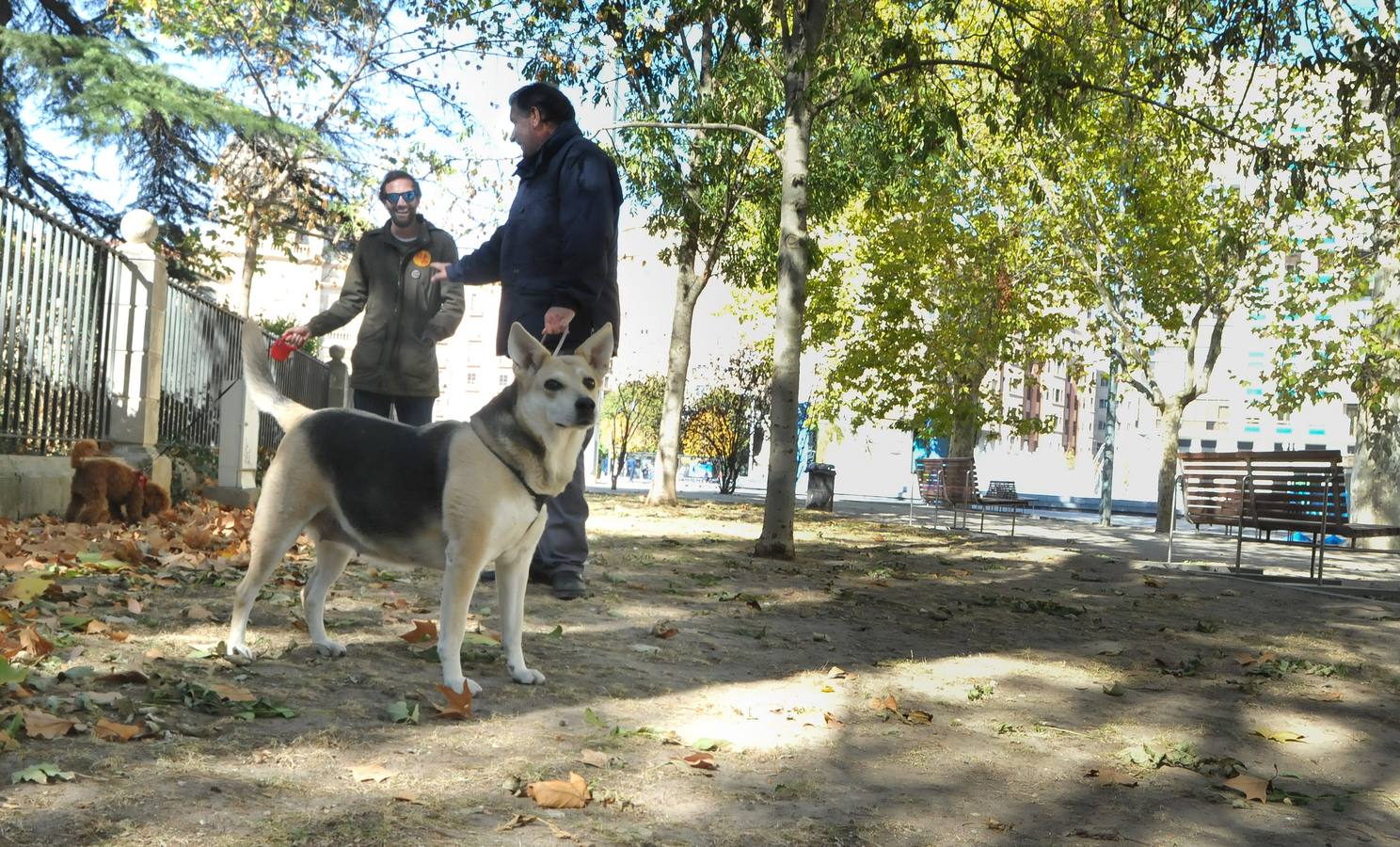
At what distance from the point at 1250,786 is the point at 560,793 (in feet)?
7.37

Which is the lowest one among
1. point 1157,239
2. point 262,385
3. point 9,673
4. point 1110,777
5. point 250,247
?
point 1110,777

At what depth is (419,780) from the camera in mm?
3209

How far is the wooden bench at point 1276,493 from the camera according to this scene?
35.1ft

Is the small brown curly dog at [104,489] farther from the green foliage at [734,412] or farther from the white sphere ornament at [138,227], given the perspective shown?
the green foliage at [734,412]

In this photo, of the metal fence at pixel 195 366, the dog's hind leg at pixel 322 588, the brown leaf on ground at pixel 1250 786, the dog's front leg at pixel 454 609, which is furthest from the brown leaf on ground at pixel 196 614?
the metal fence at pixel 195 366

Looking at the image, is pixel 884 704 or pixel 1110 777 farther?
pixel 884 704

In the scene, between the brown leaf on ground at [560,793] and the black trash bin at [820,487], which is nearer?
the brown leaf on ground at [560,793]

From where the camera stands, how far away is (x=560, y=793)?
10.3 ft

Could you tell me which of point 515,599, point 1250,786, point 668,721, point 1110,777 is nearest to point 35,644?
point 515,599

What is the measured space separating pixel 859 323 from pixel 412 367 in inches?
1030

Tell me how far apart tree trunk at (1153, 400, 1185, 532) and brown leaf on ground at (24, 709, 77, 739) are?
22810mm

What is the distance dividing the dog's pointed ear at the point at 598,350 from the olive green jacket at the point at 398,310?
108 inches

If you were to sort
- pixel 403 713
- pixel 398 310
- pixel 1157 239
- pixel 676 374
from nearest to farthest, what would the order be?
pixel 403 713
pixel 398 310
pixel 676 374
pixel 1157 239

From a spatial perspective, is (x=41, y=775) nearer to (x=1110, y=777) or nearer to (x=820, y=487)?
(x=1110, y=777)
